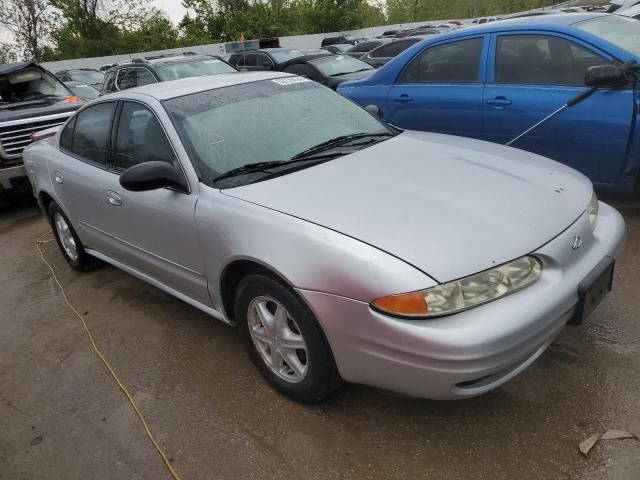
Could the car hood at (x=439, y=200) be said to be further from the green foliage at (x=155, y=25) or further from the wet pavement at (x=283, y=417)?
the green foliage at (x=155, y=25)

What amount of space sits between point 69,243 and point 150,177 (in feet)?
7.37

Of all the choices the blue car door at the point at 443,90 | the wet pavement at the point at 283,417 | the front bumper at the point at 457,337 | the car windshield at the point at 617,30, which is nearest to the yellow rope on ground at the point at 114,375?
the wet pavement at the point at 283,417

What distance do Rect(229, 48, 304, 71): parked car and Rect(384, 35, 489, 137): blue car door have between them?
28.3 ft

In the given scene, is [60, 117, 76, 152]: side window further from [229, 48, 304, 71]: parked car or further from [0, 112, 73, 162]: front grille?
[229, 48, 304, 71]: parked car

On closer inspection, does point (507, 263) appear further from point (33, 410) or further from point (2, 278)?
point (2, 278)

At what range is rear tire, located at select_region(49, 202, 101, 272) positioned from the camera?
4320mm

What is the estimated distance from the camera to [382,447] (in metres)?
2.28

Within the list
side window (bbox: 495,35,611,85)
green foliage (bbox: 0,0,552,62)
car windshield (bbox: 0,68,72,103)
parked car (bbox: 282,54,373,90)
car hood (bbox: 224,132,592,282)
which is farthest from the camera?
green foliage (bbox: 0,0,552,62)

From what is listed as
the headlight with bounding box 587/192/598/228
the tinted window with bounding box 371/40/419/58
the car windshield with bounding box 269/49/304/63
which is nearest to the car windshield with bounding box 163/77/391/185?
the headlight with bounding box 587/192/598/228

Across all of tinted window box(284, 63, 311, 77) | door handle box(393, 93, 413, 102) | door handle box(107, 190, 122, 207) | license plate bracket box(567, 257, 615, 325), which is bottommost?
license plate bracket box(567, 257, 615, 325)

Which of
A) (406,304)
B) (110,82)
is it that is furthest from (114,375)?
(110,82)

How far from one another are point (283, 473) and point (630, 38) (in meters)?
4.09

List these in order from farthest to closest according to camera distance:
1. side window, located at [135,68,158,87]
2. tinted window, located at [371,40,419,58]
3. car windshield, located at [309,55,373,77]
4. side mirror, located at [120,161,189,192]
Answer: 1. tinted window, located at [371,40,419,58]
2. car windshield, located at [309,55,373,77]
3. side window, located at [135,68,158,87]
4. side mirror, located at [120,161,189,192]

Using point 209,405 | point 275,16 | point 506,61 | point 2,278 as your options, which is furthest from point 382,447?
point 275,16
